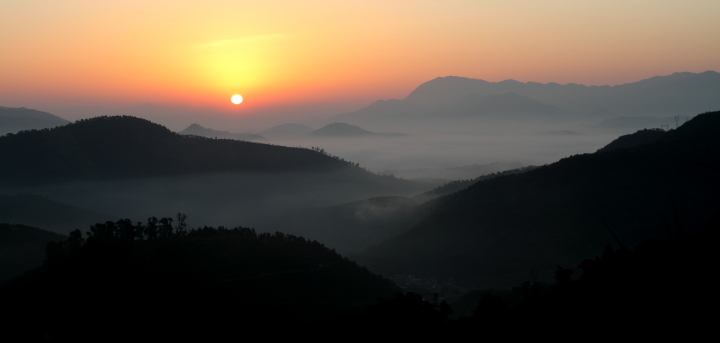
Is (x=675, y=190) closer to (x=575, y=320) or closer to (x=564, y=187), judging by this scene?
(x=564, y=187)

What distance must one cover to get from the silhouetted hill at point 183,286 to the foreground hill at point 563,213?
27048mm

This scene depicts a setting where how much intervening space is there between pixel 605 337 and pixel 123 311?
39.7 metres

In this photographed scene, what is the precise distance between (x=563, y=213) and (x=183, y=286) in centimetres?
7521

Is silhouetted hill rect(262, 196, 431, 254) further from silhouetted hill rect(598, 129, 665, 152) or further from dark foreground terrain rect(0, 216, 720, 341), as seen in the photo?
dark foreground terrain rect(0, 216, 720, 341)

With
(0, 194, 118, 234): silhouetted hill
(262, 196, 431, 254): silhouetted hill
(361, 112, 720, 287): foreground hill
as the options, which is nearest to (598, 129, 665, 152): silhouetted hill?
(361, 112, 720, 287): foreground hill

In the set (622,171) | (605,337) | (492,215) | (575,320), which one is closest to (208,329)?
(575,320)

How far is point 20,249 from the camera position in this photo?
273ft

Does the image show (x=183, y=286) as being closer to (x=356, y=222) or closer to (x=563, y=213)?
(x=563, y=213)

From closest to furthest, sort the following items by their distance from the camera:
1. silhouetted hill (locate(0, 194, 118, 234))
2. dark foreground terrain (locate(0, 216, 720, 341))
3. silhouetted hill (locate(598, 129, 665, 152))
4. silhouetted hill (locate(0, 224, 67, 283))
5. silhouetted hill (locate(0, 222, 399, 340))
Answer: dark foreground terrain (locate(0, 216, 720, 341)), silhouetted hill (locate(0, 222, 399, 340)), silhouetted hill (locate(0, 224, 67, 283)), silhouetted hill (locate(598, 129, 665, 152)), silhouetted hill (locate(0, 194, 118, 234))

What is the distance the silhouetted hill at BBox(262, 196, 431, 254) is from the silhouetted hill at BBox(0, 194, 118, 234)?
63449 mm

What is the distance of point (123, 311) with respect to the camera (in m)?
41.8

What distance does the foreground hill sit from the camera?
8538cm

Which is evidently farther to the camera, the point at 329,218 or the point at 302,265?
the point at 329,218

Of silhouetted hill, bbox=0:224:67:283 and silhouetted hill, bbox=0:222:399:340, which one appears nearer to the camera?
silhouetted hill, bbox=0:222:399:340
